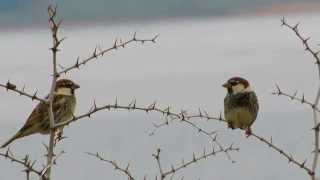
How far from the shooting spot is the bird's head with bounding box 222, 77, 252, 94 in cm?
752

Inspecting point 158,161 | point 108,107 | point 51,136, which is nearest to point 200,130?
point 158,161

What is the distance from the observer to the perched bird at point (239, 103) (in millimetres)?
7340

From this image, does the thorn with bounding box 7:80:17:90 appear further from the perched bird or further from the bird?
the bird

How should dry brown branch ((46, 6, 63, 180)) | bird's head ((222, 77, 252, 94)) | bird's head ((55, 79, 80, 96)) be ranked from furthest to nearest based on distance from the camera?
bird's head ((55, 79, 80, 96)), bird's head ((222, 77, 252, 94)), dry brown branch ((46, 6, 63, 180))

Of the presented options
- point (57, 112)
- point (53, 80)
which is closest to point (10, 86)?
point (53, 80)

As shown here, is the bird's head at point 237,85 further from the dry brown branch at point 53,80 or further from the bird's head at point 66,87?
the dry brown branch at point 53,80

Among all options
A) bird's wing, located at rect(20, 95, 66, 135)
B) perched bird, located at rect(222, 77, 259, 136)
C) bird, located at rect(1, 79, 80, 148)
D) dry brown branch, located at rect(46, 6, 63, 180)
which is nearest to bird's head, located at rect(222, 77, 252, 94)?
perched bird, located at rect(222, 77, 259, 136)

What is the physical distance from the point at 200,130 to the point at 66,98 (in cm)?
→ 425

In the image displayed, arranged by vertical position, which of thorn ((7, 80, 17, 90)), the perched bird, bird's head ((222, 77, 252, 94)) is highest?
thorn ((7, 80, 17, 90))

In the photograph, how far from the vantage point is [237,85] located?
7559mm

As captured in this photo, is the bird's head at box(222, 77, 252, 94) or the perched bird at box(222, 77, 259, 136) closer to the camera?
the perched bird at box(222, 77, 259, 136)

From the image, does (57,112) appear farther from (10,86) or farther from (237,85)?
(10,86)

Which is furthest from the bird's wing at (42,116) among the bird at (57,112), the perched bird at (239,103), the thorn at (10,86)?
the thorn at (10,86)

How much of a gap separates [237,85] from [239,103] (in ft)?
0.65
